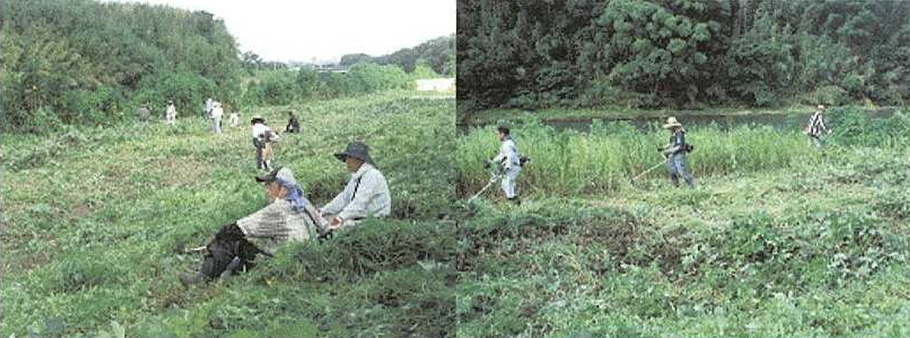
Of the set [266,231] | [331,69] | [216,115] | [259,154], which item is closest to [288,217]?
[266,231]

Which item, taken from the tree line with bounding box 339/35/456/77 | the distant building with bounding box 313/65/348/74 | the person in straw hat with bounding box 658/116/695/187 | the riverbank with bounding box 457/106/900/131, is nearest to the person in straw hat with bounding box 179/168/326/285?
the distant building with bounding box 313/65/348/74

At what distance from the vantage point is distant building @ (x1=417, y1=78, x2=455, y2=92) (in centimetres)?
515

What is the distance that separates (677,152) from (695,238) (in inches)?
16.6

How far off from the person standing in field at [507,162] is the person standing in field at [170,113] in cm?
142

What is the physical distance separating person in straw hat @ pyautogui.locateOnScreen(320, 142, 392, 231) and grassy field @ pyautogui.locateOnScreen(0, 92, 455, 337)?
0.21ft

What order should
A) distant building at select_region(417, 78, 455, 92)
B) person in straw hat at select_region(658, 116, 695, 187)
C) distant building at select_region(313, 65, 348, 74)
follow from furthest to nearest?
person in straw hat at select_region(658, 116, 695, 187), distant building at select_region(417, 78, 455, 92), distant building at select_region(313, 65, 348, 74)

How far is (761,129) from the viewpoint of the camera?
5246 millimetres

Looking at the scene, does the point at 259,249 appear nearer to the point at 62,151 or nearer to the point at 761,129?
the point at 62,151

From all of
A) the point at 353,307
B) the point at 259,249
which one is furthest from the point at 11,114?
the point at 353,307

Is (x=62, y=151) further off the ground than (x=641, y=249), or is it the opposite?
(x=62, y=151)

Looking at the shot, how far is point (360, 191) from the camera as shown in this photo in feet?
15.9

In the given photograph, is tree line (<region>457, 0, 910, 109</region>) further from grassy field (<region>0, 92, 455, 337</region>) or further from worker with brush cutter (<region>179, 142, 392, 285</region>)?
worker with brush cutter (<region>179, 142, 392, 285</region>)

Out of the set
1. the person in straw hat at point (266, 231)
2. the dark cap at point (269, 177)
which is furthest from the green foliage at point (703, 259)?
the dark cap at point (269, 177)

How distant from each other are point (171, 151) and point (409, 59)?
1.15 meters
